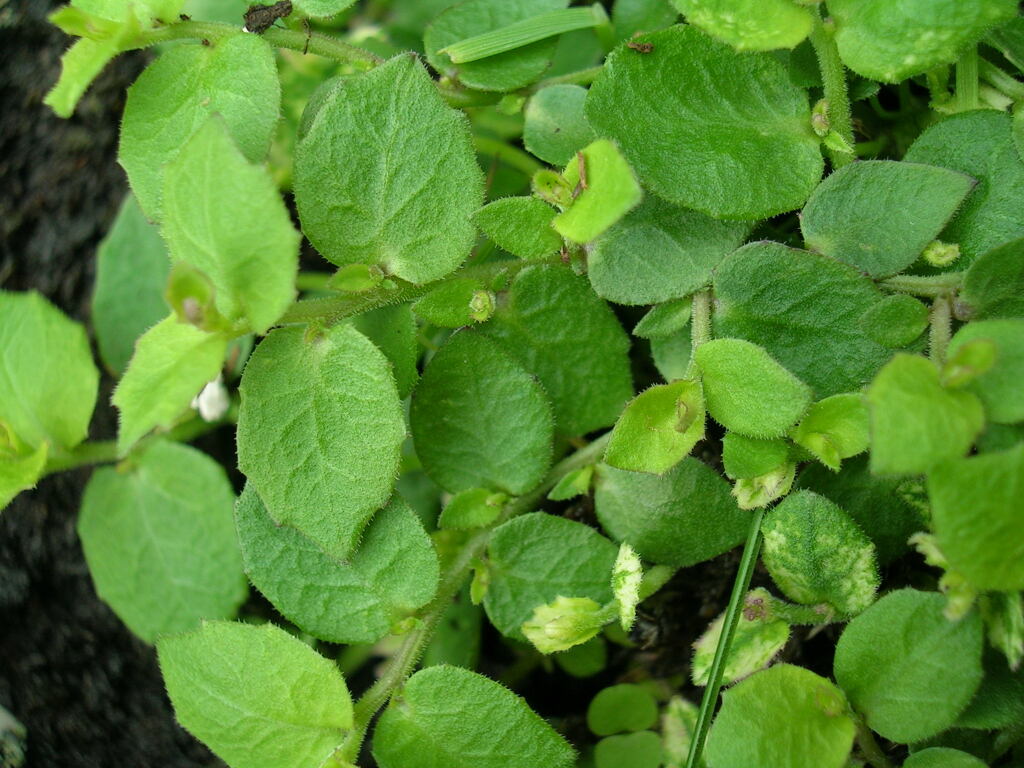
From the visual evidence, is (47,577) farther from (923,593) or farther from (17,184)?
(923,593)

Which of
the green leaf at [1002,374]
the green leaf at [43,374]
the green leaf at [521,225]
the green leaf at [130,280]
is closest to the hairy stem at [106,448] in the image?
the green leaf at [43,374]

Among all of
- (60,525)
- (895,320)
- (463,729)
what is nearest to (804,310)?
(895,320)

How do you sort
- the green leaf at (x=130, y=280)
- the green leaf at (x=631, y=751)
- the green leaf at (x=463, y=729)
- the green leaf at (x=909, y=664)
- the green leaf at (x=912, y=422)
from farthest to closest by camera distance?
the green leaf at (x=130, y=280), the green leaf at (x=631, y=751), the green leaf at (x=463, y=729), the green leaf at (x=909, y=664), the green leaf at (x=912, y=422)

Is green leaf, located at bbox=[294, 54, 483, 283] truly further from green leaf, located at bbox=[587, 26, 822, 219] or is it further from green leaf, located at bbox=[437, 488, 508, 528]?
green leaf, located at bbox=[437, 488, 508, 528]

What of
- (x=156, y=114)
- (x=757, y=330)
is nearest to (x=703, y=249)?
(x=757, y=330)

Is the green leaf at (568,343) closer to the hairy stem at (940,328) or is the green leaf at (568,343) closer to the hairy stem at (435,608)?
the hairy stem at (435,608)

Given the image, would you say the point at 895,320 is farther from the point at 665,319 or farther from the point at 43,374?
the point at 43,374

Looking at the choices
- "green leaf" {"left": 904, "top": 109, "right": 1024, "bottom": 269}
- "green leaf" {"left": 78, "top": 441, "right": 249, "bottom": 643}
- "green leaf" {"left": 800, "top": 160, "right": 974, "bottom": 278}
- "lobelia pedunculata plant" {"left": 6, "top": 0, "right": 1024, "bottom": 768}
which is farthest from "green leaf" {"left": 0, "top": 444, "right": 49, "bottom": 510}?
"green leaf" {"left": 904, "top": 109, "right": 1024, "bottom": 269}
